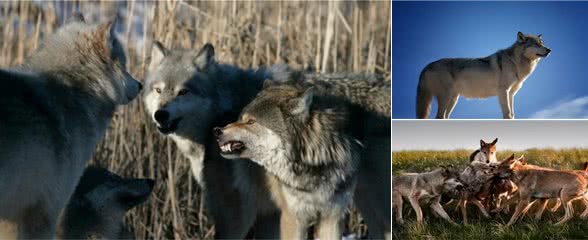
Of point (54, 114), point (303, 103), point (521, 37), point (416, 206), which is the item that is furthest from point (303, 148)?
point (521, 37)

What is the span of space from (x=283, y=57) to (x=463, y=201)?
5.95 feet

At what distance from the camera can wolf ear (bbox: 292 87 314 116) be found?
5852mm

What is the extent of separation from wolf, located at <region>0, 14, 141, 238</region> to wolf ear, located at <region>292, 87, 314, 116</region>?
123cm

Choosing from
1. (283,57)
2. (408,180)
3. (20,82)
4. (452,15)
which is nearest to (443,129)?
(408,180)

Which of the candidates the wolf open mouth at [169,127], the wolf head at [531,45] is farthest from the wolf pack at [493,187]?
the wolf open mouth at [169,127]

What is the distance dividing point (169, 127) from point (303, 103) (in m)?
0.99

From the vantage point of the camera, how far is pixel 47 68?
18.7 feet

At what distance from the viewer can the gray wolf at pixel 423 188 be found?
252 inches

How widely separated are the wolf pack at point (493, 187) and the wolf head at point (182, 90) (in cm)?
160

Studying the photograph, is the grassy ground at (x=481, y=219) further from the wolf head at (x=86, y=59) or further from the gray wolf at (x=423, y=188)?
the wolf head at (x=86, y=59)

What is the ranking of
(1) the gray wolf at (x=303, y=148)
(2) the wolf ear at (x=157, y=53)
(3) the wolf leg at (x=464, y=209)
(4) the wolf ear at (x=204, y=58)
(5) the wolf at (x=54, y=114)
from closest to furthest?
1. (5) the wolf at (x=54, y=114)
2. (1) the gray wolf at (x=303, y=148)
3. (4) the wolf ear at (x=204, y=58)
4. (2) the wolf ear at (x=157, y=53)
5. (3) the wolf leg at (x=464, y=209)

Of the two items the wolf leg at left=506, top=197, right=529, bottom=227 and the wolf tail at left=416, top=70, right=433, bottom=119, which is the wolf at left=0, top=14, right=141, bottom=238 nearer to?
the wolf tail at left=416, top=70, right=433, bottom=119

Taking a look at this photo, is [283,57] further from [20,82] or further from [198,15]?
[20,82]

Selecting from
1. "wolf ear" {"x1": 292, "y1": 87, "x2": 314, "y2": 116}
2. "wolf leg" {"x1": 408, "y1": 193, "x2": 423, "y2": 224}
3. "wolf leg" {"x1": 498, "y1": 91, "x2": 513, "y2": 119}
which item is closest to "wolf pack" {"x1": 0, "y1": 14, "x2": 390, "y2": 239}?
"wolf ear" {"x1": 292, "y1": 87, "x2": 314, "y2": 116}
